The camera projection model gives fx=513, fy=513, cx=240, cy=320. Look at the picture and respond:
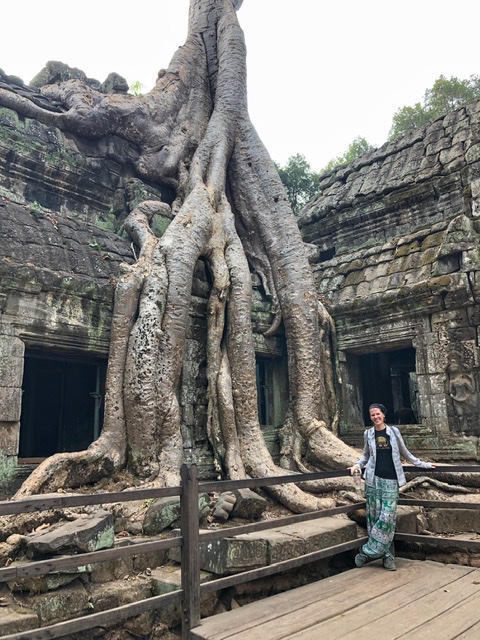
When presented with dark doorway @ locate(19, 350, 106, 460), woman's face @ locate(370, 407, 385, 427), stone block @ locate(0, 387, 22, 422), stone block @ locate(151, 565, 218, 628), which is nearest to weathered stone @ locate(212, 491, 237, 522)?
stone block @ locate(151, 565, 218, 628)

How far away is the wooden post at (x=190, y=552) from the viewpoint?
253 centimetres

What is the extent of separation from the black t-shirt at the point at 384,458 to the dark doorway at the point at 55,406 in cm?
439

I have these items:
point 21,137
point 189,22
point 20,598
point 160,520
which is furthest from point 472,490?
point 189,22

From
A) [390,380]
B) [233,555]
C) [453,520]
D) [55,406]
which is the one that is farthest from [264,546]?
[390,380]

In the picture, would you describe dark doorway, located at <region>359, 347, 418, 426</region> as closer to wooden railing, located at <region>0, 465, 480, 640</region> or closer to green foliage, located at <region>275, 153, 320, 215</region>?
wooden railing, located at <region>0, 465, 480, 640</region>

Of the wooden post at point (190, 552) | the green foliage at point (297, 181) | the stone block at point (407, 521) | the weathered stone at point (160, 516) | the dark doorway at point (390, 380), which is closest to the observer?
the wooden post at point (190, 552)

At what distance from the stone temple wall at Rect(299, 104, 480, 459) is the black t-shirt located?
99.5 inches

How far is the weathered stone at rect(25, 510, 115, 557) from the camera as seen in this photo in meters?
2.98

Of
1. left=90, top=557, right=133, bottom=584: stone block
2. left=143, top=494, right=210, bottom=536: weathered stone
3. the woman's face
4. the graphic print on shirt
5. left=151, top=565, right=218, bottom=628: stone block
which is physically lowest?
left=151, top=565, right=218, bottom=628: stone block

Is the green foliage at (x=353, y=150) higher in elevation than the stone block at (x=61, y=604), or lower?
higher

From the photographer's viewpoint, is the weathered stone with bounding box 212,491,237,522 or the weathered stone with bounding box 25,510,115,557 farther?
the weathered stone with bounding box 212,491,237,522

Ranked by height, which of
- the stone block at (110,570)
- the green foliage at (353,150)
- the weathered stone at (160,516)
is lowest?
the stone block at (110,570)

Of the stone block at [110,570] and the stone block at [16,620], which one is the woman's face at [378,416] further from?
the stone block at [16,620]

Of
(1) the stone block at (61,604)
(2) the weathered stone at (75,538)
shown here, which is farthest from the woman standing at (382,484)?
(1) the stone block at (61,604)
